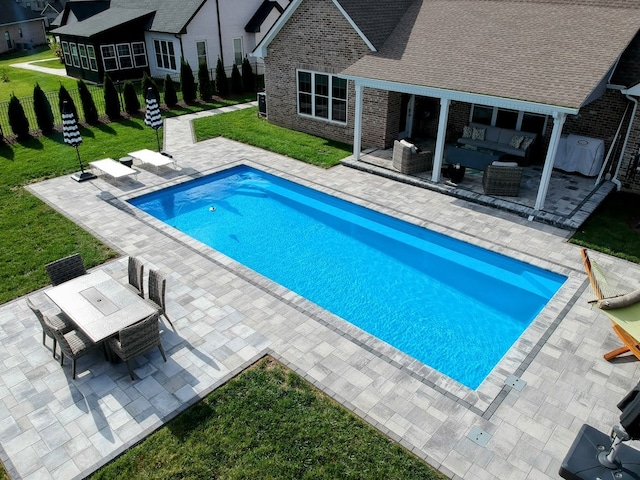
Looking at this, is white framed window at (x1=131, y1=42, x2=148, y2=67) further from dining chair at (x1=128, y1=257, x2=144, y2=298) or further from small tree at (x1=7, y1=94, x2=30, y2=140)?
dining chair at (x1=128, y1=257, x2=144, y2=298)

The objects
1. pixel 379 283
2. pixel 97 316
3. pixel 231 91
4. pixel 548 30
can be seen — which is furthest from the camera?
pixel 231 91

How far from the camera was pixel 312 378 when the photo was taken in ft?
27.3

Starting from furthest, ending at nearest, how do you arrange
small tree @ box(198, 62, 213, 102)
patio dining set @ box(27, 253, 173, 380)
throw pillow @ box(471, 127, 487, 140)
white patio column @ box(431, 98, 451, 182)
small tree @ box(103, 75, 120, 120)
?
small tree @ box(198, 62, 213, 102) < small tree @ box(103, 75, 120, 120) < throw pillow @ box(471, 127, 487, 140) < white patio column @ box(431, 98, 451, 182) < patio dining set @ box(27, 253, 173, 380)

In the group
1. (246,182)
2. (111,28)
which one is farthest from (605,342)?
(111,28)

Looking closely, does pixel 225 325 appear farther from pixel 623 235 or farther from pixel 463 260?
pixel 623 235

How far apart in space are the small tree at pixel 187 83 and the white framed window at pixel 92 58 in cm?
875

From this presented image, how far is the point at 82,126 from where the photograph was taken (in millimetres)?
22594

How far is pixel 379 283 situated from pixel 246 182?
7.97 metres

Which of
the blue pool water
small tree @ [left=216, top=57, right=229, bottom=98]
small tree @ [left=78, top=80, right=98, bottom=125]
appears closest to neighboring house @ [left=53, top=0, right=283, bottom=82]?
small tree @ [left=216, top=57, right=229, bottom=98]

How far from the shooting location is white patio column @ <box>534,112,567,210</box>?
12648 mm

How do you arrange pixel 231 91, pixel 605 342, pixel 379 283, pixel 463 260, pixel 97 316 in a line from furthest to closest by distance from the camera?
pixel 231 91, pixel 463 260, pixel 379 283, pixel 605 342, pixel 97 316

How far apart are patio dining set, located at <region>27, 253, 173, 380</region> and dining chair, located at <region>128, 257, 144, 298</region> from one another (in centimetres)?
4

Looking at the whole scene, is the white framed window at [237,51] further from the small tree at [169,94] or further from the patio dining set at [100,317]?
the patio dining set at [100,317]

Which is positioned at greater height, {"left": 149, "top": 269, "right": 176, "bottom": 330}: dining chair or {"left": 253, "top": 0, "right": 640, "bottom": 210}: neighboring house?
{"left": 253, "top": 0, "right": 640, "bottom": 210}: neighboring house
